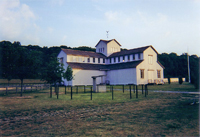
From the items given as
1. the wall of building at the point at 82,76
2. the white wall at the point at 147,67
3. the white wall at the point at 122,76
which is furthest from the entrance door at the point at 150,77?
the wall of building at the point at 82,76

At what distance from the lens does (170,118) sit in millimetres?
8625

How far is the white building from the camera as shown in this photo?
44906mm

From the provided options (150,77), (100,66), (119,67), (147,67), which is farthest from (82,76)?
(150,77)

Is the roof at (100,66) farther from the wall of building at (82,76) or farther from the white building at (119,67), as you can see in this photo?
the wall of building at (82,76)

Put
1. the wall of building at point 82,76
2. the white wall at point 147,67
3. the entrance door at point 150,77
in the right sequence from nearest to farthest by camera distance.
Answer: the white wall at point 147,67, the wall of building at point 82,76, the entrance door at point 150,77

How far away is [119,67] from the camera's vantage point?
48.0m

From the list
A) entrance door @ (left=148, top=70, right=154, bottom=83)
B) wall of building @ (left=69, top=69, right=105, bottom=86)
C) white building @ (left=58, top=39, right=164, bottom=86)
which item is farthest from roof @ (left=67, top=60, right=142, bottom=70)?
entrance door @ (left=148, top=70, right=154, bottom=83)

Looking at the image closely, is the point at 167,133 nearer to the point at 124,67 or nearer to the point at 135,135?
the point at 135,135

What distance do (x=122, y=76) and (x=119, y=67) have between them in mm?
2706

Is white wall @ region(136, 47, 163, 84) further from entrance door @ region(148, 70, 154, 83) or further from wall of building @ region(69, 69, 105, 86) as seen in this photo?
wall of building @ region(69, 69, 105, 86)

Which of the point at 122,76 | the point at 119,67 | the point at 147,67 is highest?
the point at 119,67

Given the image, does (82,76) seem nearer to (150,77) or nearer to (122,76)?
(122,76)

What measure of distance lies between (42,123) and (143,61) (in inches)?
1577

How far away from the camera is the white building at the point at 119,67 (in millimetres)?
44906
